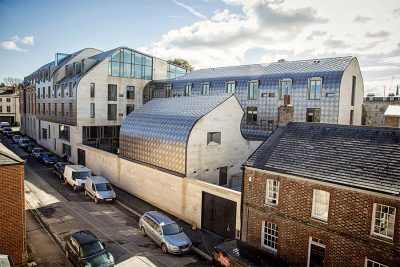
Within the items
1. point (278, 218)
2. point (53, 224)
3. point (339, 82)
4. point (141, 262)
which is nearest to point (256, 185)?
point (278, 218)

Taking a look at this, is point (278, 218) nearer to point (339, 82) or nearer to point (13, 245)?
point (13, 245)

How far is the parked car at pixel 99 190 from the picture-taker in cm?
2604

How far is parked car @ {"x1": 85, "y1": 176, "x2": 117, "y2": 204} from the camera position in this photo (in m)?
26.0

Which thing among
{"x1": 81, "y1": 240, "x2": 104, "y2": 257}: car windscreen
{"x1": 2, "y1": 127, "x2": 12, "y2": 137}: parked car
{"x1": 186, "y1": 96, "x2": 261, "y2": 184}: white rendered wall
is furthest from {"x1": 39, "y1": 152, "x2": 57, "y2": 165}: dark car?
{"x1": 2, "y1": 127, "x2": 12, "y2": 137}: parked car

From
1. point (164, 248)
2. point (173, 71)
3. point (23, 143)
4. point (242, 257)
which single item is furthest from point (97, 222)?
point (23, 143)

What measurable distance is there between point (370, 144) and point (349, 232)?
4.55 meters

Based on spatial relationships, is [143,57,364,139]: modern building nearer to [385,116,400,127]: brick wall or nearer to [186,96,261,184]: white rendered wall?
[385,116,400,127]: brick wall

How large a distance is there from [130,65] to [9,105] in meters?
65.0

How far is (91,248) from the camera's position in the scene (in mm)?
15539

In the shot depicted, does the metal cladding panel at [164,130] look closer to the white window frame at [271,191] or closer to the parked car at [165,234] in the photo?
the parked car at [165,234]

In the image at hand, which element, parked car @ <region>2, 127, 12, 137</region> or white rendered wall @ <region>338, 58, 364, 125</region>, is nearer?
white rendered wall @ <region>338, 58, 364, 125</region>

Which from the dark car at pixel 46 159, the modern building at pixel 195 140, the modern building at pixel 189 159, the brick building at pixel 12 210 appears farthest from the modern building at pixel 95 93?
Answer: the brick building at pixel 12 210

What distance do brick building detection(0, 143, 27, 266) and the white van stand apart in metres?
13.6

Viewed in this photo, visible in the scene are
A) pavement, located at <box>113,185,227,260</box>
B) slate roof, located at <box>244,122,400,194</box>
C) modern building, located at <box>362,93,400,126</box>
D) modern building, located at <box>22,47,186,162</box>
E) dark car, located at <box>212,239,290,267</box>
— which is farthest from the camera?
modern building, located at <box>362,93,400,126</box>
